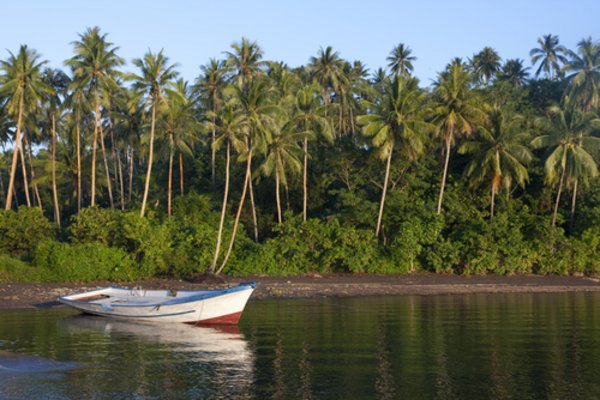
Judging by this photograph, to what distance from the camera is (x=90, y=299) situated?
34000 mm

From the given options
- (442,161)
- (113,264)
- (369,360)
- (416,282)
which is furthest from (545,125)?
(369,360)

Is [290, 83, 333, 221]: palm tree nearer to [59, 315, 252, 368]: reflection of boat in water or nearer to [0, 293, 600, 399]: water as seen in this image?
[0, 293, 600, 399]: water

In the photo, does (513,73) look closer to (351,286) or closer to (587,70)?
(587,70)

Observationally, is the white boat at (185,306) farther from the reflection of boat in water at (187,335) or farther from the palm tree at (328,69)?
the palm tree at (328,69)

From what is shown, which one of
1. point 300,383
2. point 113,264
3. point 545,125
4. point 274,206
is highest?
point 545,125

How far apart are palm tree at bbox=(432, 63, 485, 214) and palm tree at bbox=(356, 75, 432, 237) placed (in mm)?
1385

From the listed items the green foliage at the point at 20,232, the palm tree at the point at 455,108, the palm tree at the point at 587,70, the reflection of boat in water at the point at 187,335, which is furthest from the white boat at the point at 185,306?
the palm tree at the point at 587,70

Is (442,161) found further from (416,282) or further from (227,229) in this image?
(227,229)

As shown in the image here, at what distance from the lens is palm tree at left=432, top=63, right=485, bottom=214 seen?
51344 mm

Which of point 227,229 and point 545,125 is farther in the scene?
point 545,125

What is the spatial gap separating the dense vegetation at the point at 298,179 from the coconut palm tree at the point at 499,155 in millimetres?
126

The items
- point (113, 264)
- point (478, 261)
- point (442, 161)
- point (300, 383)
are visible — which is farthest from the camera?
point (442, 161)

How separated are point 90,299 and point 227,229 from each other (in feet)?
55.3

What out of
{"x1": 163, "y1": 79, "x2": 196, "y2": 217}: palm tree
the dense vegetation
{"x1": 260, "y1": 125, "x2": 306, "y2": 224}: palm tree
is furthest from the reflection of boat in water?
{"x1": 163, "y1": 79, "x2": 196, "y2": 217}: palm tree
